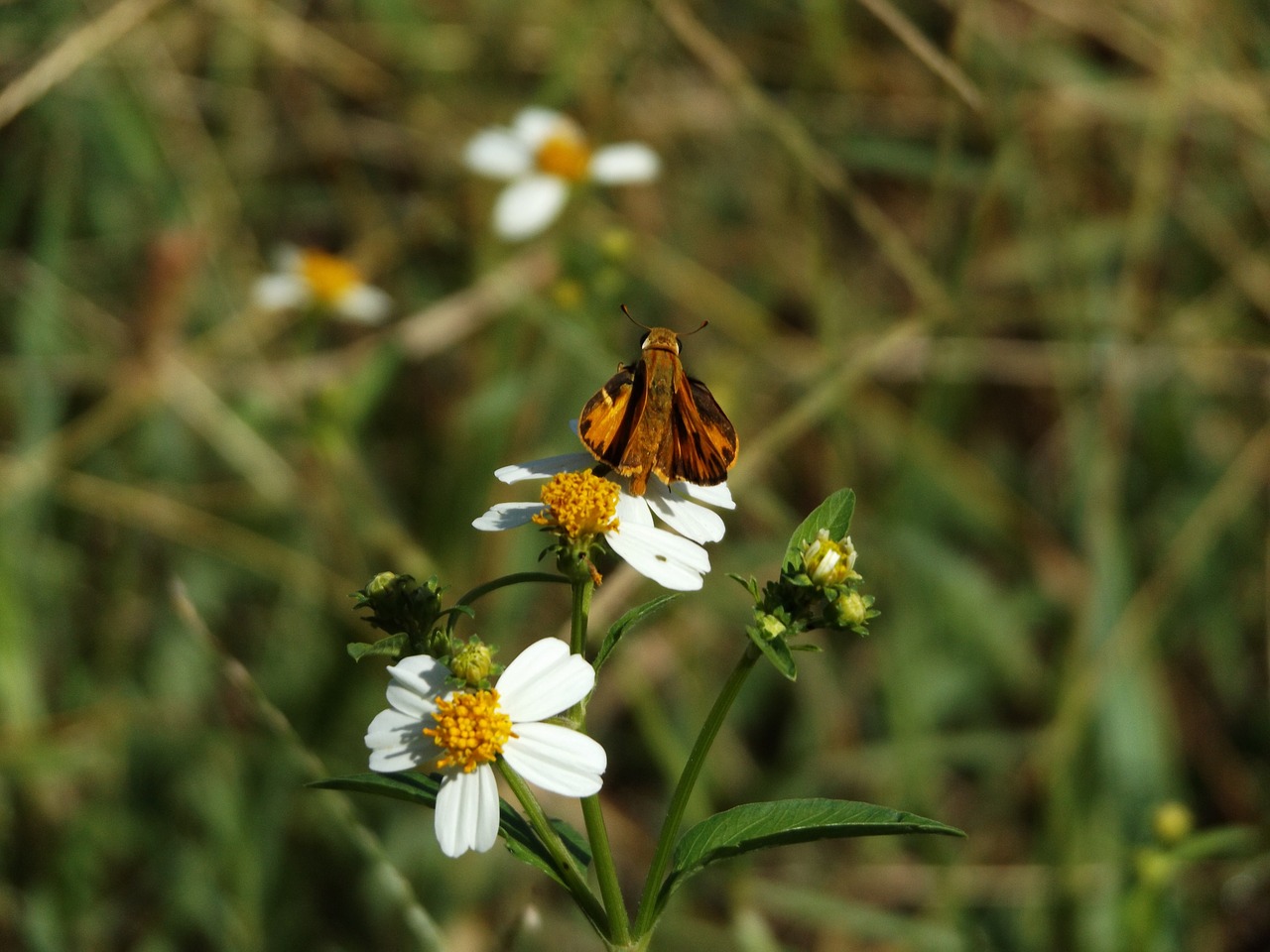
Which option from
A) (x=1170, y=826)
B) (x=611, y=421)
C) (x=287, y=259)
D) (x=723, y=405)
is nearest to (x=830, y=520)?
(x=611, y=421)

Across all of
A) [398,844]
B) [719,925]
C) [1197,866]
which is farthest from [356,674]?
[1197,866]

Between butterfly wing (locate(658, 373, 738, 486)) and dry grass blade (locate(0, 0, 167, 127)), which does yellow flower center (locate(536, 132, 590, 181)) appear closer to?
dry grass blade (locate(0, 0, 167, 127))

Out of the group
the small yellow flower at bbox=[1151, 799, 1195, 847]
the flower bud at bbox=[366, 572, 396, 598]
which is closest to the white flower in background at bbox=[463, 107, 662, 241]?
the small yellow flower at bbox=[1151, 799, 1195, 847]

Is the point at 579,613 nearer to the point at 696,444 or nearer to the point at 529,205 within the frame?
the point at 696,444

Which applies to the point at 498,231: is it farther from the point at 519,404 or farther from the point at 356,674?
the point at 356,674

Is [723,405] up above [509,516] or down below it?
above

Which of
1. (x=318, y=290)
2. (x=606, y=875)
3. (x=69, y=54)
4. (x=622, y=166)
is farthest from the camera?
(x=318, y=290)
